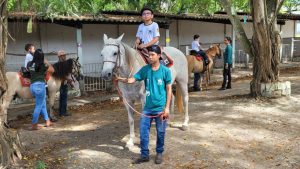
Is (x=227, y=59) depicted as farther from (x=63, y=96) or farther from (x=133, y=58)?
(x=133, y=58)

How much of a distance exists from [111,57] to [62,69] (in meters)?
4.01

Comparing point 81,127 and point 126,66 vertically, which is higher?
point 126,66

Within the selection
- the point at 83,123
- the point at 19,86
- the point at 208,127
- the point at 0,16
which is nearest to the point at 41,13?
the point at 19,86

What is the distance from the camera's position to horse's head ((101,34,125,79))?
18.0 ft

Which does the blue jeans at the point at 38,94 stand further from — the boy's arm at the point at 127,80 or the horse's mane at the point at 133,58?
the boy's arm at the point at 127,80

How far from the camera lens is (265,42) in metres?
9.77

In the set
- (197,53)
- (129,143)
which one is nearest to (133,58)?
(129,143)

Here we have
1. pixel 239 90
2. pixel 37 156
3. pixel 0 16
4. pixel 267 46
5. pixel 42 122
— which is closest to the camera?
pixel 0 16

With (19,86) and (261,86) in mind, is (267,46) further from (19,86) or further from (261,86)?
(19,86)

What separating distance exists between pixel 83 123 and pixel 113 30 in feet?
26.2

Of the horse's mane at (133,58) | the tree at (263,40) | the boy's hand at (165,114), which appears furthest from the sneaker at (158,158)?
the tree at (263,40)

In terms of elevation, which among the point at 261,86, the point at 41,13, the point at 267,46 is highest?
the point at 41,13

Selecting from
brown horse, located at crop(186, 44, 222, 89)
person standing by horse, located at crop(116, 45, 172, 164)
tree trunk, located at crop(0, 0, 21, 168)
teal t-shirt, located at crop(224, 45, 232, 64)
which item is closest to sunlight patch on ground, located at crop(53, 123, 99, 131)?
tree trunk, located at crop(0, 0, 21, 168)

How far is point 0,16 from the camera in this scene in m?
5.66
